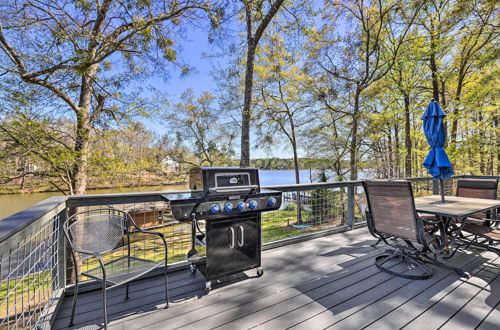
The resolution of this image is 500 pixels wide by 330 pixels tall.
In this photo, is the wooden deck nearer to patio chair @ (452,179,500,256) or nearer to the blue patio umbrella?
patio chair @ (452,179,500,256)

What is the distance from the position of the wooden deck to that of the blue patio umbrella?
1193 mm

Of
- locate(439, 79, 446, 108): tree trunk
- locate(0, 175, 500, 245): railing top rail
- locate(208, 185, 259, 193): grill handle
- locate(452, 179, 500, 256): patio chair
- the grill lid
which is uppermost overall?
locate(439, 79, 446, 108): tree trunk

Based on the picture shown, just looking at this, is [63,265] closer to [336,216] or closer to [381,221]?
[381,221]

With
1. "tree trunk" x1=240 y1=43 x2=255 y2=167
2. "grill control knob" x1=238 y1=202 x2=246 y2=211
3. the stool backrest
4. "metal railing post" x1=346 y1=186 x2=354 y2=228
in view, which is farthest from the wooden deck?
"tree trunk" x1=240 y1=43 x2=255 y2=167

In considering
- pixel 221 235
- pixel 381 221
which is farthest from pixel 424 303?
pixel 221 235

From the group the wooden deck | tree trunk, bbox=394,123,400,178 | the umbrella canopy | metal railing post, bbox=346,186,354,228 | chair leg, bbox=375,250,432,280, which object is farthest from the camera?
tree trunk, bbox=394,123,400,178

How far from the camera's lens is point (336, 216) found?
615cm

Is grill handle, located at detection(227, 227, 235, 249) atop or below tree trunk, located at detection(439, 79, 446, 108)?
below

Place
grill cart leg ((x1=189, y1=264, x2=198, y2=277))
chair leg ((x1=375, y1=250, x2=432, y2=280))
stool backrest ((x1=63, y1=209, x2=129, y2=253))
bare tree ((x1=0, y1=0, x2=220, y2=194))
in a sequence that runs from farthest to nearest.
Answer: bare tree ((x1=0, y1=0, x2=220, y2=194)) → grill cart leg ((x1=189, y1=264, x2=198, y2=277)) → chair leg ((x1=375, y1=250, x2=432, y2=280)) → stool backrest ((x1=63, y1=209, x2=129, y2=253))

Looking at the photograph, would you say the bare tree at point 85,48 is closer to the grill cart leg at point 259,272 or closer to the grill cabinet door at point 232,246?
the grill cabinet door at point 232,246

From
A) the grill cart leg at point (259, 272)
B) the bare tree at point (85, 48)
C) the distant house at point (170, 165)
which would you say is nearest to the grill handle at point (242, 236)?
the grill cart leg at point (259, 272)

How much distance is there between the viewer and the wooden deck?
1.80 metres

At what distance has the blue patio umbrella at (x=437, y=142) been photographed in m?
3.21

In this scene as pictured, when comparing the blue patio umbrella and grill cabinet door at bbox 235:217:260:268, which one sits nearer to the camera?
grill cabinet door at bbox 235:217:260:268
